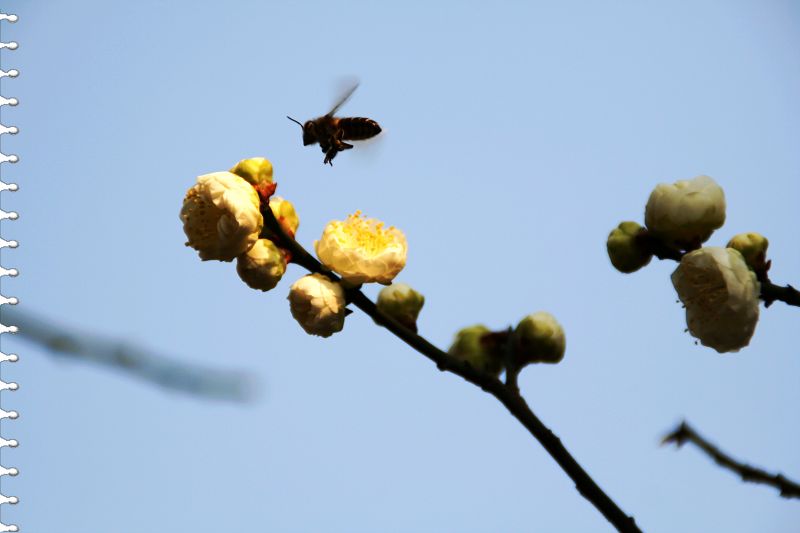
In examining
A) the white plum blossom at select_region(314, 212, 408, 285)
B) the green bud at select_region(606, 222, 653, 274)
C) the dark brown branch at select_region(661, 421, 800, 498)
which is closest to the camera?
the dark brown branch at select_region(661, 421, 800, 498)

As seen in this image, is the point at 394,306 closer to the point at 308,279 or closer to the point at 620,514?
the point at 308,279

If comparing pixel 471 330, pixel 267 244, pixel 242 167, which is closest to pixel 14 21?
pixel 242 167

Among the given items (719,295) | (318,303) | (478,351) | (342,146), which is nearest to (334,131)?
(342,146)

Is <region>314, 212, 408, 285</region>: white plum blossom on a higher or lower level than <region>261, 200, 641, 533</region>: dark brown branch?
higher

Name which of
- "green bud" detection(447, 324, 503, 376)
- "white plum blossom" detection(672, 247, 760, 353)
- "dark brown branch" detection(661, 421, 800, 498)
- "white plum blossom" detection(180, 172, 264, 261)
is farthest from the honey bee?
"dark brown branch" detection(661, 421, 800, 498)

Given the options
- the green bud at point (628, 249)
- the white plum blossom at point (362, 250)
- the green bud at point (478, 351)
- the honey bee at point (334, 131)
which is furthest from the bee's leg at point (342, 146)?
the green bud at point (628, 249)

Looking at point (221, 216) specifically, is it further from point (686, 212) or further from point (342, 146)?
point (686, 212)

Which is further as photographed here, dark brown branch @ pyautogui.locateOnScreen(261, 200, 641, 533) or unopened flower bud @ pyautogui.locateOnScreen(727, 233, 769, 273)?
unopened flower bud @ pyautogui.locateOnScreen(727, 233, 769, 273)

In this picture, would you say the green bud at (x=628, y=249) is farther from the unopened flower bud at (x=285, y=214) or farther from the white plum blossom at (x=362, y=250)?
the unopened flower bud at (x=285, y=214)

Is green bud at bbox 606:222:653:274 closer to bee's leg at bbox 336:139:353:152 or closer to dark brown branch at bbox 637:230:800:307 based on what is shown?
dark brown branch at bbox 637:230:800:307
